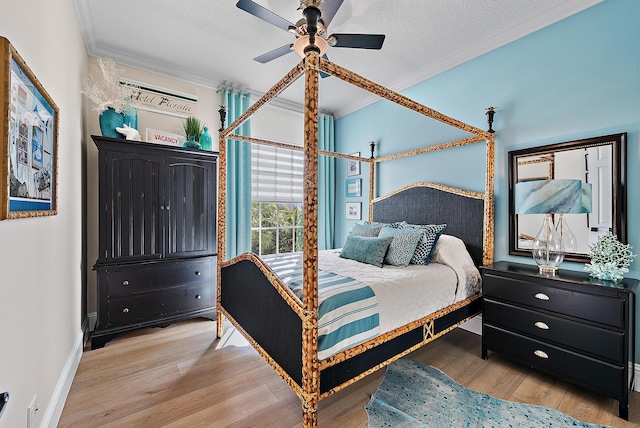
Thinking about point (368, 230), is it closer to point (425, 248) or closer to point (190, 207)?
point (425, 248)

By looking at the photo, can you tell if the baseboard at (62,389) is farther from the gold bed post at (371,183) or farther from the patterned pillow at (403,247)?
the gold bed post at (371,183)

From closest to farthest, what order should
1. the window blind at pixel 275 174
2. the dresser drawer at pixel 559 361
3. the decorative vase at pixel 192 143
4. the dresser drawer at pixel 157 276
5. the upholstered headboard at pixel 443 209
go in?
1. the dresser drawer at pixel 559 361
2. the dresser drawer at pixel 157 276
3. the upholstered headboard at pixel 443 209
4. the decorative vase at pixel 192 143
5. the window blind at pixel 275 174

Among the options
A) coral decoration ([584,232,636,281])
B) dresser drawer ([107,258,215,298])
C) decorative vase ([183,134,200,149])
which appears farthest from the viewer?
decorative vase ([183,134,200,149])

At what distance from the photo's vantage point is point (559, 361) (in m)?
2.00

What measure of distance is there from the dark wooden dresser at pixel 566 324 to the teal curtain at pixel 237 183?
277 cm

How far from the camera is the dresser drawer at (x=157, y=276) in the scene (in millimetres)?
2689

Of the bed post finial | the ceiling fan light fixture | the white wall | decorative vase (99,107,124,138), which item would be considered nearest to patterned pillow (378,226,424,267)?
the bed post finial

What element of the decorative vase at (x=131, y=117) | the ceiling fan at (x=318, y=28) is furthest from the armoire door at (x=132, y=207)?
the ceiling fan at (x=318, y=28)

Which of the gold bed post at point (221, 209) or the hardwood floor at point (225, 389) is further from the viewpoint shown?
the gold bed post at point (221, 209)

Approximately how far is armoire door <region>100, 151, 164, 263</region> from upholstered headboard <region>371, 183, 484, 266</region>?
2.69 m

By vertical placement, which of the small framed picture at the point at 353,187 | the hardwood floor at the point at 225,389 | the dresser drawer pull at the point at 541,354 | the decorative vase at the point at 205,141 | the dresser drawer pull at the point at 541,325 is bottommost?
the hardwood floor at the point at 225,389

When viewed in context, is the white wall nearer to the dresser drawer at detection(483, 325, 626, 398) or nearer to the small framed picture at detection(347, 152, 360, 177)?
the dresser drawer at detection(483, 325, 626, 398)

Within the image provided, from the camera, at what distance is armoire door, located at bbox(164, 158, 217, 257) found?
2949 mm

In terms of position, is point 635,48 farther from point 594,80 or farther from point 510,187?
point 510,187
